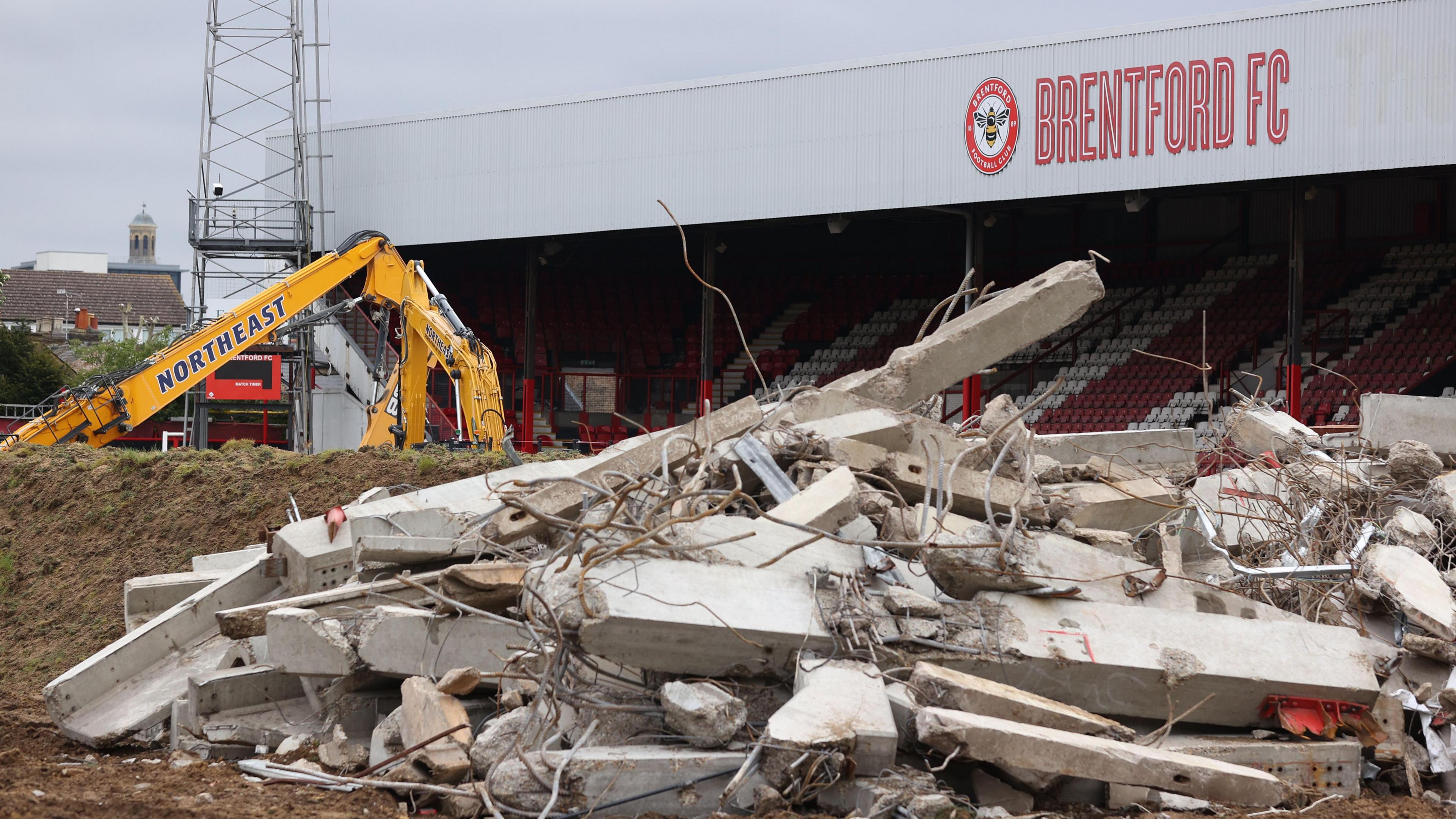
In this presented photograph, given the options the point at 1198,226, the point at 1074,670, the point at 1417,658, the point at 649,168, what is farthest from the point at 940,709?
the point at 1198,226

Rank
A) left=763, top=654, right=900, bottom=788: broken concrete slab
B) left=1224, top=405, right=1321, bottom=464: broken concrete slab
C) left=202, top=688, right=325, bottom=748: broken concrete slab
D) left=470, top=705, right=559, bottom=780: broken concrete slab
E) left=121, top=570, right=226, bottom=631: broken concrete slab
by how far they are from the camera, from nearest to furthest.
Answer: left=763, top=654, right=900, bottom=788: broken concrete slab, left=470, top=705, right=559, bottom=780: broken concrete slab, left=202, top=688, right=325, bottom=748: broken concrete slab, left=121, top=570, right=226, bottom=631: broken concrete slab, left=1224, top=405, right=1321, bottom=464: broken concrete slab

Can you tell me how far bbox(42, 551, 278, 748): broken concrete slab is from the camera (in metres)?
7.04

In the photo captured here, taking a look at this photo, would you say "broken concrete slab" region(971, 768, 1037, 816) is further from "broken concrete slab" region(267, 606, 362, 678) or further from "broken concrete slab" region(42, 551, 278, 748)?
"broken concrete slab" region(42, 551, 278, 748)

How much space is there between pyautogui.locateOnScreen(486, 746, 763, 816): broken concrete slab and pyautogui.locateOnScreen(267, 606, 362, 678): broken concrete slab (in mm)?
1485

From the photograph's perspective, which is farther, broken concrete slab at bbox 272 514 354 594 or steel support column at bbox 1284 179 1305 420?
steel support column at bbox 1284 179 1305 420

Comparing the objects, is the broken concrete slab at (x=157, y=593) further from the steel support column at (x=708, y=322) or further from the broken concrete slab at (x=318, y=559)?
the steel support column at (x=708, y=322)

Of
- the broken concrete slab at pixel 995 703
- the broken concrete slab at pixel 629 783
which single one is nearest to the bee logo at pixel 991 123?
the broken concrete slab at pixel 995 703

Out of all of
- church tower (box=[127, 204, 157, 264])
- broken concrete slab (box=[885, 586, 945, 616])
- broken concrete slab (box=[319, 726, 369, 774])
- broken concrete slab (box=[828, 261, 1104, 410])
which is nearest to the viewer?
broken concrete slab (box=[885, 586, 945, 616])

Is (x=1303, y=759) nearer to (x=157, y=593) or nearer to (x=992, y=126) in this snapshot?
(x=157, y=593)

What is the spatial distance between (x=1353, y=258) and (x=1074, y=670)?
22.5 m

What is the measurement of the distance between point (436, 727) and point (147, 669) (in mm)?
3062

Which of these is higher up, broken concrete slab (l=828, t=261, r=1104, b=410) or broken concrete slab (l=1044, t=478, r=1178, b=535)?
broken concrete slab (l=828, t=261, r=1104, b=410)

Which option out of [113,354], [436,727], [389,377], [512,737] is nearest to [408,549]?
[436,727]

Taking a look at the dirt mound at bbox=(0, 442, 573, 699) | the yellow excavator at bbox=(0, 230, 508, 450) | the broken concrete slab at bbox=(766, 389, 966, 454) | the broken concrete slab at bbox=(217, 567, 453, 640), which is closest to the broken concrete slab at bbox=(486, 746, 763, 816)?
the broken concrete slab at bbox=(217, 567, 453, 640)
